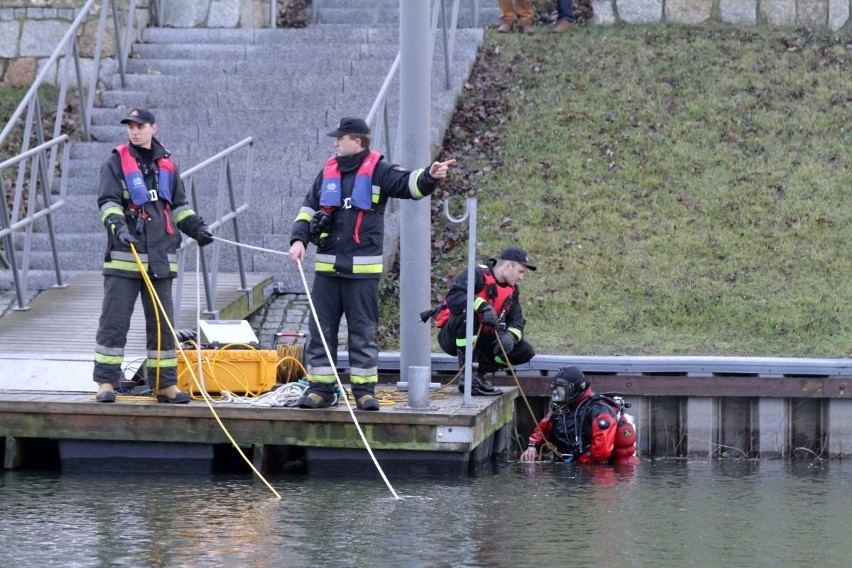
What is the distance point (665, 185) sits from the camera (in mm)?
15258

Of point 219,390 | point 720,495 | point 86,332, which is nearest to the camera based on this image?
point 720,495

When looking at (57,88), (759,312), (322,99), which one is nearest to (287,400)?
(759,312)

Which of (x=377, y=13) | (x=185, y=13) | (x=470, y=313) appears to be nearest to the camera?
(x=470, y=313)

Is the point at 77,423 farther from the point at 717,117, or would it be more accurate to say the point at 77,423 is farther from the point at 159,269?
the point at 717,117

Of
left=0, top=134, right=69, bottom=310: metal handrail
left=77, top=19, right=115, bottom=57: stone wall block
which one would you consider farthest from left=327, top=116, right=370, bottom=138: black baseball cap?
left=77, top=19, right=115, bottom=57: stone wall block

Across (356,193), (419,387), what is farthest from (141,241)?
(419,387)

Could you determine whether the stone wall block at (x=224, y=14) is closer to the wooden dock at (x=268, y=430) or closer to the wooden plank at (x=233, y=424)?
the wooden dock at (x=268, y=430)

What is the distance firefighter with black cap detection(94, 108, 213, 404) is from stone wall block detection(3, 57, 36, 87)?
7549 mm

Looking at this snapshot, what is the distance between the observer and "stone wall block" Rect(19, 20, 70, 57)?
1659cm

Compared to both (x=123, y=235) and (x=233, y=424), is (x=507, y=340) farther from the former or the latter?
(x=123, y=235)

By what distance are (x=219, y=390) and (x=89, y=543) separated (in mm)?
2718

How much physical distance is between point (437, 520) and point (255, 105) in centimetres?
895

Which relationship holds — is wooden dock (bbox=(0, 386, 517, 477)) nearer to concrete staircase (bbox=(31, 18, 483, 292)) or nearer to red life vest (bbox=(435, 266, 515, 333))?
red life vest (bbox=(435, 266, 515, 333))

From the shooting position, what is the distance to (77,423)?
31.5 feet
